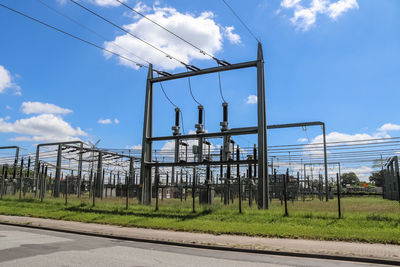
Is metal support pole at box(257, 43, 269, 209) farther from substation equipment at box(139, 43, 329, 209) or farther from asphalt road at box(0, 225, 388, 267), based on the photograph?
asphalt road at box(0, 225, 388, 267)

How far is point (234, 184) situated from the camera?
2991cm

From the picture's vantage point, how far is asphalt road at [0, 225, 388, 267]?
7.59 m

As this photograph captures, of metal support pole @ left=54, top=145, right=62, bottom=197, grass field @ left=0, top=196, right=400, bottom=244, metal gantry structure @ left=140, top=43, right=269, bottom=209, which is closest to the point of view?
grass field @ left=0, top=196, right=400, bottom=244

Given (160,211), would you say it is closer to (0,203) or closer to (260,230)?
(260,230)

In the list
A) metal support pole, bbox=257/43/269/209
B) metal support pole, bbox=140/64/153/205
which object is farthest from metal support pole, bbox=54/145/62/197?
metal support pole, bbox=257/43/269/209

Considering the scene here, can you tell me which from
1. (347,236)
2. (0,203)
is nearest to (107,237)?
(347,236)

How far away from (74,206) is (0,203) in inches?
342

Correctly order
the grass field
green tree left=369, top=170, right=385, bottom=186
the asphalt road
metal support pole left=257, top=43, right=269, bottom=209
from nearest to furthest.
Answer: the asphalt road → the grass field → metal support pole left=257, top=43, right=269, bottom=209 → green tree left=369, top=170, right=385, bottom=186

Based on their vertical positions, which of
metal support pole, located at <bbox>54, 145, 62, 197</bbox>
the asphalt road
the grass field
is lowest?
the asphalt road

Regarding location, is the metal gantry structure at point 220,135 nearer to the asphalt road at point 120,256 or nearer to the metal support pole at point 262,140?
the metal support pole at point 262,140

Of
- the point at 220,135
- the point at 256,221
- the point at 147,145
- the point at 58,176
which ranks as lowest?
the point at 256,221

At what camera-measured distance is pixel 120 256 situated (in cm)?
841

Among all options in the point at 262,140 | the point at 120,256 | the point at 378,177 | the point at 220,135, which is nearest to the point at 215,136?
the point at 220,135

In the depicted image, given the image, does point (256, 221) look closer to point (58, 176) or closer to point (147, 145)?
point (147, 145)
